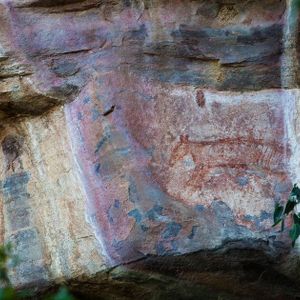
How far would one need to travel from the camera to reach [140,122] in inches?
108

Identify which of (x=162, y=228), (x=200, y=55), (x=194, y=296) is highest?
(x=200, y=55)

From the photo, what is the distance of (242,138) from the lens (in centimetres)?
275

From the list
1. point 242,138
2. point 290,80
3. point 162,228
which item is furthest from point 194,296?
point 290,80

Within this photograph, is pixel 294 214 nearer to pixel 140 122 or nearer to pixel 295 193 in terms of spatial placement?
pixel 295 193

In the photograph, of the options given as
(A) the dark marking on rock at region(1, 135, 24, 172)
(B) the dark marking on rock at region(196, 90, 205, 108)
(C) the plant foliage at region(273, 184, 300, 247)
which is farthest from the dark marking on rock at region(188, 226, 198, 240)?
(A) the dark marking on rock at region(1, 135, 24, 172)

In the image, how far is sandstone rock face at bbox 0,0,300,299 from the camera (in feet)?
8.73

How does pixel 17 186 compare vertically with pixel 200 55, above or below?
below

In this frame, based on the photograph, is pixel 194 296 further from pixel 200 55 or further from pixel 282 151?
pixel 200 55

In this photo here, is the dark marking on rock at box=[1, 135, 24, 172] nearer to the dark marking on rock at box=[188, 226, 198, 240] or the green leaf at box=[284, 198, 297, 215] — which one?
the dark marking on rock at box=[188, 226, 198, 240]

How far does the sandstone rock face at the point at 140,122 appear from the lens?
2660 mm

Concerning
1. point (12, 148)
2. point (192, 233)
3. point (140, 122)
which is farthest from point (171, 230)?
point (12, 148)

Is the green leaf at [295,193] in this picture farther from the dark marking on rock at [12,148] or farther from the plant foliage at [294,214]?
the dark marking on rock at [12,148]

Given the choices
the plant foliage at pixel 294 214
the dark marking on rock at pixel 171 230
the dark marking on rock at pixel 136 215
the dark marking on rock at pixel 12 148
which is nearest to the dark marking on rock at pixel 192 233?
the dark marking on rock at pixel 171 230

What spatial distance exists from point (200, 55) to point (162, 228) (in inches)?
20.3
